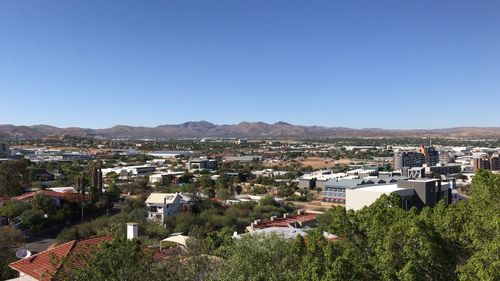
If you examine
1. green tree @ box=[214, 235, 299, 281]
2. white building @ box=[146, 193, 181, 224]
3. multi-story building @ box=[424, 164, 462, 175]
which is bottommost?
multi-story building @ box=[424, 164, 462, 175]

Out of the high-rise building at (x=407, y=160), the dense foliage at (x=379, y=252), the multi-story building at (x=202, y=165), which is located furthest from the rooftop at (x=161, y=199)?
the high-rise building at (x=407, y=160)

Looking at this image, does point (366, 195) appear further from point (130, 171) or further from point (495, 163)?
point (495, 163)


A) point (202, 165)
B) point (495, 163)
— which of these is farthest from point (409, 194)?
point (495, 163)

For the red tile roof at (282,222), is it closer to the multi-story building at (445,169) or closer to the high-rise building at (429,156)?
the multi-story building at (445,169)

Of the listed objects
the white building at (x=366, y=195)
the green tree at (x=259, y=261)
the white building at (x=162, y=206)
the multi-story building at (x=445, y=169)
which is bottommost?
the multi-story building at (x=445, y=169)

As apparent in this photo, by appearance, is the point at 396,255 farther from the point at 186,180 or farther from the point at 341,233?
the point at 186,180

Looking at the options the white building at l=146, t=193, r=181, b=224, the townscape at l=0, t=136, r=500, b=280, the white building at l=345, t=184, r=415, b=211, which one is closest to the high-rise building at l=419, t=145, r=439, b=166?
the townscape at l=0, t=136, r=500, b=280

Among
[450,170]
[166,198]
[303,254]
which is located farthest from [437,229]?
[450,170]

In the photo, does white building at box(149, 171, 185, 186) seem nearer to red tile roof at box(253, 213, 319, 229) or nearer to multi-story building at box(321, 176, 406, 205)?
multi-story building at box(321, 176, 406, 205)
